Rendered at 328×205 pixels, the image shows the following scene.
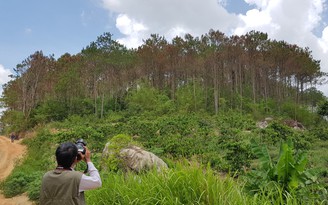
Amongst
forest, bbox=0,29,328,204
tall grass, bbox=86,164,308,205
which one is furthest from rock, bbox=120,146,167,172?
tall grass, bbox=86,164,308,205

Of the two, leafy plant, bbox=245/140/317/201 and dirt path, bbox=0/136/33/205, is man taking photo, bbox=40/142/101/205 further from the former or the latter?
dirt path, bbox=0/136/33/205

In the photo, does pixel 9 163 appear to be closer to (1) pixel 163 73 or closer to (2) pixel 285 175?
(2) pixel 285 175

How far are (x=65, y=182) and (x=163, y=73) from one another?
33.7 meters

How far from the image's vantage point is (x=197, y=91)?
96.6 feet

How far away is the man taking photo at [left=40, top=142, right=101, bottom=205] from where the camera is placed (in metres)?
2.67

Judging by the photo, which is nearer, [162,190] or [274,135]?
[162,190]

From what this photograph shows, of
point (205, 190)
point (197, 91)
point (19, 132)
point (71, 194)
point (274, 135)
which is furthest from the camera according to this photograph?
point (197, 91)

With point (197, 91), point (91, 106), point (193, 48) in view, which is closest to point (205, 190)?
point (197, 91)

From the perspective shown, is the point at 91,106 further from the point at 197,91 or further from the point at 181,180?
the point at 181,180

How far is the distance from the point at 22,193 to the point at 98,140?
3.97 meters

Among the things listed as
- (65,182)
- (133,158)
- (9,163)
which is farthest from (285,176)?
(9,163)

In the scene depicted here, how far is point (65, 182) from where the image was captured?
2.67m

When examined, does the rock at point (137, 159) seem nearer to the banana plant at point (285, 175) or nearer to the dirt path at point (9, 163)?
the dirt path at point (9, 163)

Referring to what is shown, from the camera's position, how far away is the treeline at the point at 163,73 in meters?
28.8
